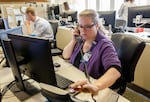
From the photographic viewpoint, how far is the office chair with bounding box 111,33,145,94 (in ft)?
4.46

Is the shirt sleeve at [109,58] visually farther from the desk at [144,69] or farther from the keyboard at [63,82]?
the desk at [144,69]

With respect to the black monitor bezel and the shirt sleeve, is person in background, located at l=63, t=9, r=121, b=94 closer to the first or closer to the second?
the shirt sleeve

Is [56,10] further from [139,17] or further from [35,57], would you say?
[35,57]

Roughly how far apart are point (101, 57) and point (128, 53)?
216 millimetres

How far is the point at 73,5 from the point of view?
6910 millimetres

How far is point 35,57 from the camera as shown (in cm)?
105

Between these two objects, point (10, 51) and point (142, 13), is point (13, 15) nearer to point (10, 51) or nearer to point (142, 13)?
point (142, 13)

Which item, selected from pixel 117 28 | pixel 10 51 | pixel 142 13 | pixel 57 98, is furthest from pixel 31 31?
pixel 57 98

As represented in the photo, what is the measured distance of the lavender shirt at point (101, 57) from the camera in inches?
50.3

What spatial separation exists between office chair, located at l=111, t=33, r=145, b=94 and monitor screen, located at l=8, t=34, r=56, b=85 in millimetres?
650

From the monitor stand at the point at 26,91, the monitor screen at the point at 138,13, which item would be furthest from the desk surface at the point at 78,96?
the monitor screen at the point at 138,13

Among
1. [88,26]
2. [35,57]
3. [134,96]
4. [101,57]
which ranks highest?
[88,26]

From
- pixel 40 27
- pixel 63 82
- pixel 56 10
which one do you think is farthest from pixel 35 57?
pixel 56 10

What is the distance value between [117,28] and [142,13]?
67 centimetres
